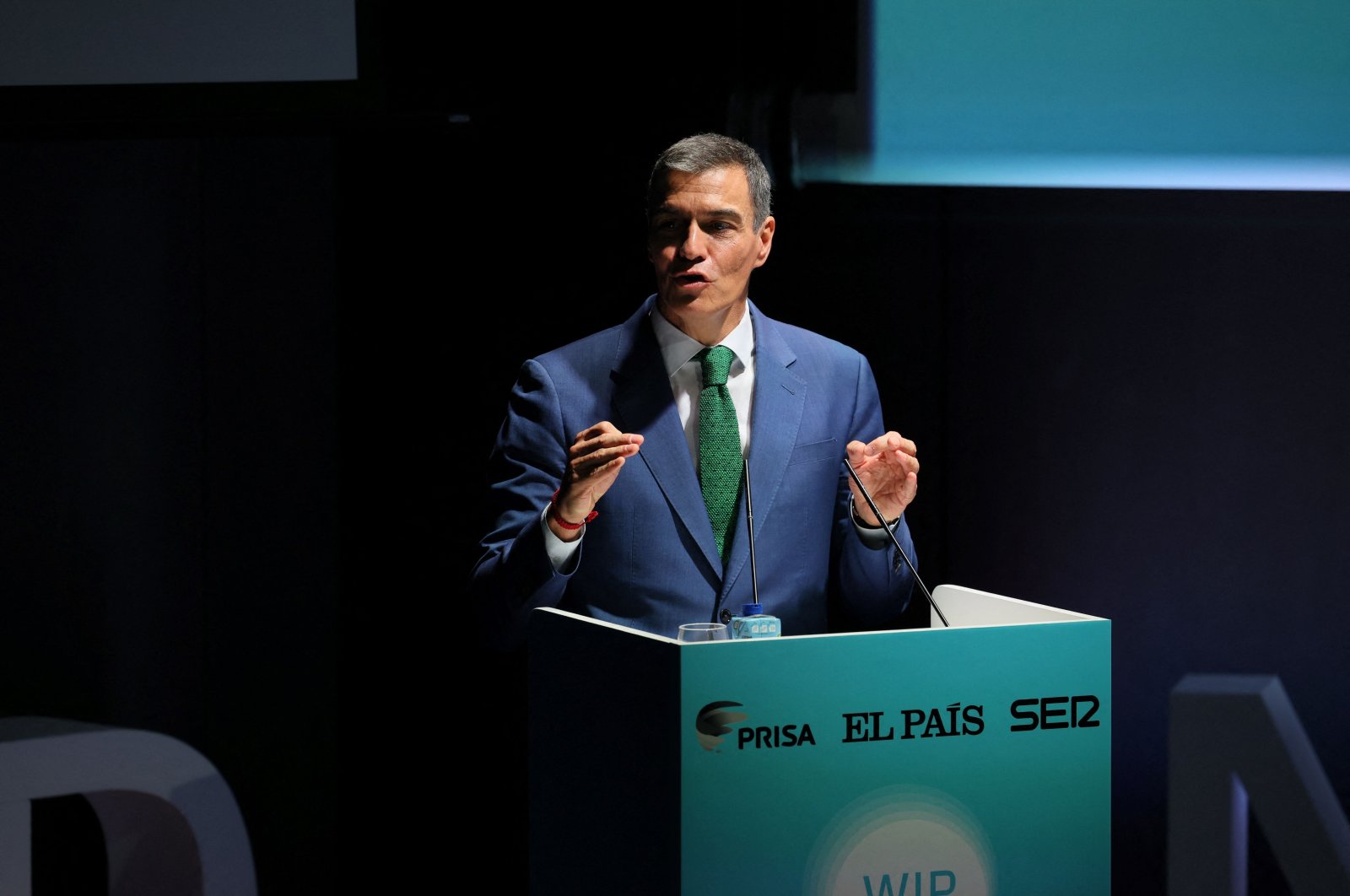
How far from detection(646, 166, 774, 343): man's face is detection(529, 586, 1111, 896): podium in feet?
2.38

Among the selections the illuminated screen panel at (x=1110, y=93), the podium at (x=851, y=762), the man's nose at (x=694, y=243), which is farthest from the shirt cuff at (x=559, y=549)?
the illuminated screen panel at (x=1110, y=93)

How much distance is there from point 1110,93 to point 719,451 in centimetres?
175

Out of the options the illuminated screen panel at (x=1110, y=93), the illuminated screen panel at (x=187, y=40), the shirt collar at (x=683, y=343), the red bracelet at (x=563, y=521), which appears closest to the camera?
the illuminated screen panel at (x=1110, y=93)

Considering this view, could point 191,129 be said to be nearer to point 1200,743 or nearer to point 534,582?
point 534,582

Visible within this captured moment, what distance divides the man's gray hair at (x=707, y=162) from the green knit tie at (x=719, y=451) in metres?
0.26

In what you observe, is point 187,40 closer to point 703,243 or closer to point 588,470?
point 703,243

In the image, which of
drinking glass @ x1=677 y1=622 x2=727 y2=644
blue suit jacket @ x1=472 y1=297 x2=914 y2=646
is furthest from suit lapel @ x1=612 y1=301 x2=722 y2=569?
drinking glass @ x1=677 y1=622 x2=727 y2=644

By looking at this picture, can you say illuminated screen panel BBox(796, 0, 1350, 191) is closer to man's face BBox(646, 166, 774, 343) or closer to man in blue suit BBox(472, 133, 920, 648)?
man in blue suit BBox(472, 133, 920, 648)

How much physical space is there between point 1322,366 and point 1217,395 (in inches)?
7.8

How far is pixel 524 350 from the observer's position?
9.41 ft

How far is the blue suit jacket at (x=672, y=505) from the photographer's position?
2033mm

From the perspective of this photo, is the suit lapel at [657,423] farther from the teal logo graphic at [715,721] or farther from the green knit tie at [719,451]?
the teal logo graphic at [715,721]

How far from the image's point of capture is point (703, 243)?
2092mm

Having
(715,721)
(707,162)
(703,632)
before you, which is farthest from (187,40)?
(715,721)
